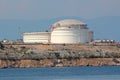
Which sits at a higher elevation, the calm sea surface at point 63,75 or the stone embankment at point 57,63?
the stone embankment at point 57,63

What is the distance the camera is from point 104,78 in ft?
397

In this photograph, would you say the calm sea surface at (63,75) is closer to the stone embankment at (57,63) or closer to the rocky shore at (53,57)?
the stone embankment at (57,63)

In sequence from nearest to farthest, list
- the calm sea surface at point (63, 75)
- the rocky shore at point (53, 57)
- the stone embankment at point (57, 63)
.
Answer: the calm sea surface at point (63, 75)
the stone embankment at point (57, 63)
the rocky shore at point (53, 57)

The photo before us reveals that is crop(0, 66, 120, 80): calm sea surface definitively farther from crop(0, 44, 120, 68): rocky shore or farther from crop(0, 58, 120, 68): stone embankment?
crop(0, 44, 120, 68): rocky shore

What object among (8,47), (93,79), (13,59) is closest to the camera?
(93,79)

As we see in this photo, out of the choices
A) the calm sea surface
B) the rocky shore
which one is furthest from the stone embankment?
the calm sea surface

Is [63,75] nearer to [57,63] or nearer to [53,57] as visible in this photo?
[53,57]

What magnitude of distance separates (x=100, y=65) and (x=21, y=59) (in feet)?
61.5

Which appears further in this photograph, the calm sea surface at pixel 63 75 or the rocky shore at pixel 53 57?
the rocky shore at pixel 53 57

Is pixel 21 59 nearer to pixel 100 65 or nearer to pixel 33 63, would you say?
pixel 33 63

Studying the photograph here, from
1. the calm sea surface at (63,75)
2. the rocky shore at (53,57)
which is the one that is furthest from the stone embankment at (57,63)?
the calm sea surface at (63,75)

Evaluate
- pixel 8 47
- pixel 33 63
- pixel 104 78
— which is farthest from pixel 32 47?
pixel 104 78

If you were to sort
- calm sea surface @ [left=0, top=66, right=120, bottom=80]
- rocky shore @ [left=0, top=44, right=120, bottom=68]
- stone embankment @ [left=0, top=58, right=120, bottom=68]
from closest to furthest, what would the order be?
calm sea surface @ [left=0, top=66, right=120, bottom=80], stone embankment @ [left=0, top=58, right=120, bottom=68], rocky shore @ [left=0, top=44, right=120, bottom=68]

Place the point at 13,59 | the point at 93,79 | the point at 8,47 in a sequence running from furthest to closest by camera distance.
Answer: the point at 8,47, the point at 13,59, the point at 93,79
